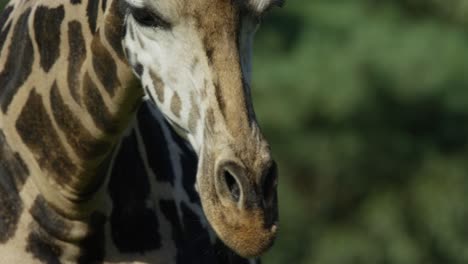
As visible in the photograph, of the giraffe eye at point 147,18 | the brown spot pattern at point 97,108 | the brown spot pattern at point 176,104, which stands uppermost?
the giraffe eye at point 147,18

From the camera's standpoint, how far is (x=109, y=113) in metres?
5.12

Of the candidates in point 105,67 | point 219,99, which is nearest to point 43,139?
point 105,67

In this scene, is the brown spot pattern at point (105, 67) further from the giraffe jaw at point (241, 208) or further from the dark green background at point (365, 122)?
the dark green background at point (365, 122)

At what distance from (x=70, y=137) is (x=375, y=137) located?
16171mm

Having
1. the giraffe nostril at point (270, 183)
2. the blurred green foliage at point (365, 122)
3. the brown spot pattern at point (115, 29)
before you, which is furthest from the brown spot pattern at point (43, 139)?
the blurred green foliage at point (365, 122)

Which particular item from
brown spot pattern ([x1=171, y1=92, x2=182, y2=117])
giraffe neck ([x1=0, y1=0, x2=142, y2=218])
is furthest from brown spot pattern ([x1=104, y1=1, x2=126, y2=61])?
brown spot pattern ([x1=171, y1=92, x2=182, y2=117])

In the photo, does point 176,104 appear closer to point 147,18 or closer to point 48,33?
point 147,18

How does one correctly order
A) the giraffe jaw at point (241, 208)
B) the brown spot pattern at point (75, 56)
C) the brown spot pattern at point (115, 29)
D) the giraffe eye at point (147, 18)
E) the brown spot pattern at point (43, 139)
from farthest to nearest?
the brown spot pattern at point (43, 139) < the brown spot pattern at point (75, 56) < the brown spot pattern at point (115, 29) < the giraffe eye at point (147, 18) < the giraffe jaw at point (241, 208)

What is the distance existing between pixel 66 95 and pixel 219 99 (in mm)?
774

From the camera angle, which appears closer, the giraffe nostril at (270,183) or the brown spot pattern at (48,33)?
the giraffe nostril at (270,183)

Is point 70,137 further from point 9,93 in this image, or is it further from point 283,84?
point 283,84

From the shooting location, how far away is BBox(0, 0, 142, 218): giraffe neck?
509 centimetres

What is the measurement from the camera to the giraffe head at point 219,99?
4.54 meters

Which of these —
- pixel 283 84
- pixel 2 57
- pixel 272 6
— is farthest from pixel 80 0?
pixel 283 84
